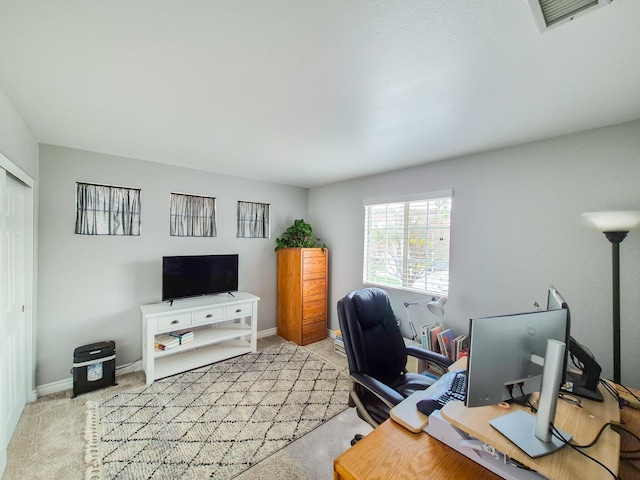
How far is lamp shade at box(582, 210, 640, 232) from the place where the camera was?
165cm

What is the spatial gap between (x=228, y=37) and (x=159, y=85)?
2.16ft

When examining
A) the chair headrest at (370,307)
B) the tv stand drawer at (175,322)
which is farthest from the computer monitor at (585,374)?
the tv stand drawer at (175,322)

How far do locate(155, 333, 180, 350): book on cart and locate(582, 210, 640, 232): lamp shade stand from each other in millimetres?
3849

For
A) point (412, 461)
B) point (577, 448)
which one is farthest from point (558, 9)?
point (412, 461)

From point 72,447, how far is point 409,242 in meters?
3.53

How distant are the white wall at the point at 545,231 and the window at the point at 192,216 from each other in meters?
2.63

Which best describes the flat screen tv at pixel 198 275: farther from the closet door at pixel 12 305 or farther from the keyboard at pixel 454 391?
the keyboard at pixel 454 391

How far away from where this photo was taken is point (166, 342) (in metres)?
2.88

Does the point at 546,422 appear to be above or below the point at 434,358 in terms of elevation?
above

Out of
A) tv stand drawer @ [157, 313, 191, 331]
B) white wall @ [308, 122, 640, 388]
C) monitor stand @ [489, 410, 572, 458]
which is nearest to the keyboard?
monitor stand @ [489, 410, 572, 458]

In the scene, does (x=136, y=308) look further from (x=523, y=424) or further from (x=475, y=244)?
(x=475, y=244)

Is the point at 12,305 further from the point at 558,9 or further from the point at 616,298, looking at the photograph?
the point at 616,298

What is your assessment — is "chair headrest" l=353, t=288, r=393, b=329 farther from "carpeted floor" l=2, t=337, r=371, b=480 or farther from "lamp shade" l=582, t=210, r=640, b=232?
"lamp shade" l=582, t=210, r=640, b=232

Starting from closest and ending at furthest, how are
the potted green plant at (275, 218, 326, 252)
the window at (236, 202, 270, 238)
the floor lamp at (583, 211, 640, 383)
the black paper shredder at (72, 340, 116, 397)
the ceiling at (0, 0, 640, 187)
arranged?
the ceiling at (0, 0, 640, 187), the floor lamp at (583, 211, 640, 383), the black paper shredder at (72, 340, 116, 397), the window at (236, 202, 270, 238), the potted green plant at (275, 218, 326, 252)
